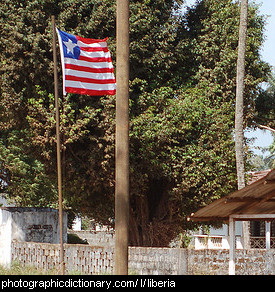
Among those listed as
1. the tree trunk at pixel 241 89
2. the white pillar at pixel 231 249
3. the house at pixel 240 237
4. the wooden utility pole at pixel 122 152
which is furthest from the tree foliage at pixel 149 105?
the wooden utility pole at pixel 122 152

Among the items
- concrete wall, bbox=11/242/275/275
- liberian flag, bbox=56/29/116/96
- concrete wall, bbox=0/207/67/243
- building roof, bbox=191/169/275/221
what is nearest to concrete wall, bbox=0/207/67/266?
concrete wall, bbox=0/207/67/243

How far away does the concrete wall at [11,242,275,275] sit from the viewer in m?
18.2

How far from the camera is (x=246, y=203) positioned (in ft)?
48.1

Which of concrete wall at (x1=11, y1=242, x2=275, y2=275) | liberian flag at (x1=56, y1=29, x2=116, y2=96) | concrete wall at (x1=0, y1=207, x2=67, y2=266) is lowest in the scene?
concrete wall at (x1=11, y1=242, x2=275, y2=275)

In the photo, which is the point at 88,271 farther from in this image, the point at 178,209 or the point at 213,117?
the point at 213,117

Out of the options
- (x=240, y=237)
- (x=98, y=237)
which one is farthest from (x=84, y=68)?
(x=98, y=237)

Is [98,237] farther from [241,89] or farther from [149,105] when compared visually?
[241,89]

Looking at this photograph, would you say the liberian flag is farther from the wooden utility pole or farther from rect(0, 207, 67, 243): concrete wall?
rect(0, 207, 67, 243): concrete wall

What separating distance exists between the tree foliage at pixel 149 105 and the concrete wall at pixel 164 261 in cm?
435

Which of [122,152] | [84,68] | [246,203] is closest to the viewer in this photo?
[122,152]

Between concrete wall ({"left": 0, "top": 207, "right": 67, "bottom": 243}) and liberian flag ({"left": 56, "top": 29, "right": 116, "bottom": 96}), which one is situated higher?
liberian flag ({"left": 56, "top": 29, "right": 116, "bottom": 96})

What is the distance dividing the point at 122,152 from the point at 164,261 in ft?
25.9

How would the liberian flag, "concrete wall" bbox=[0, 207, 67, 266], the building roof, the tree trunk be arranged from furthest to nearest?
the tree trunk < "concrete wall" bbox=[0, 207, 67, 266] < the liberian flag < the building roof

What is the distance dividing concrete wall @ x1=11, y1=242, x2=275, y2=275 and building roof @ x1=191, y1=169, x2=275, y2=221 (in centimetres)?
349
